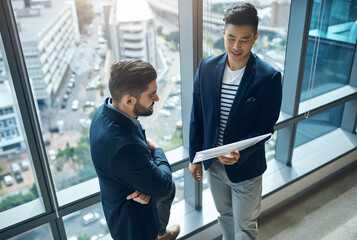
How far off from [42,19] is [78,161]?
77 cm

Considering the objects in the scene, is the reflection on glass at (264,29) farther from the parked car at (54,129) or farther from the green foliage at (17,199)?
the green foliage at (17,199)

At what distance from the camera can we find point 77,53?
1.69 metres

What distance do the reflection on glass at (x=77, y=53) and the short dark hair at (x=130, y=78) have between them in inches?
19.4

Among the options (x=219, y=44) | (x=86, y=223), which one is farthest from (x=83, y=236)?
(x=219, y=44)

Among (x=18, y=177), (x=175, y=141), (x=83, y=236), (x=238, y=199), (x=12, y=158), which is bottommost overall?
(x=83, y=236)

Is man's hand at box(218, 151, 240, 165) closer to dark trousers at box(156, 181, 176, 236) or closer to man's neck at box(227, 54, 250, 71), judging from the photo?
dark trousers at box(156, 181, 176, 236)

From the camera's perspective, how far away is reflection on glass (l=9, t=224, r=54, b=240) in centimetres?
179

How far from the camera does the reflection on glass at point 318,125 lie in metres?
3.13

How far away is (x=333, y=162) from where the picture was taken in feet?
10.2

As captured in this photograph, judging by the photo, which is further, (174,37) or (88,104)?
(174,37)

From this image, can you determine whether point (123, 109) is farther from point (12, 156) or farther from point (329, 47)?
point (329, 47)

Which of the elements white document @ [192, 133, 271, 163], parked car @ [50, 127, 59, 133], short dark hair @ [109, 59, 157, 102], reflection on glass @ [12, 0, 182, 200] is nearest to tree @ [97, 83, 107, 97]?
reflection on glass @ [12, 0, 182, 200]

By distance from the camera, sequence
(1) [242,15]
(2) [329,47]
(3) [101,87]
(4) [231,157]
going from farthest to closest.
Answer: (2) [329,47], (3) [101,87], (4) [231,157], (1) [242,15]

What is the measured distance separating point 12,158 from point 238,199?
3.92ft
